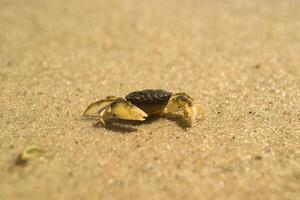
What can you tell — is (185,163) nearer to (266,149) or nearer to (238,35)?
(266,149)

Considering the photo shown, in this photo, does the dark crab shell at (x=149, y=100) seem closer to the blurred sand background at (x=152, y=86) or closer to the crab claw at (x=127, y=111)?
the crab claw at (x=127, y=111)

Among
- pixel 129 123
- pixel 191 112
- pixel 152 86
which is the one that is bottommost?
pixel 129 123

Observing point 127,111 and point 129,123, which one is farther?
point 129,123

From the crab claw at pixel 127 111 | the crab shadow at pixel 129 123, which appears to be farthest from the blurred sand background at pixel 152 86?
the crab claw at pixel 127 111

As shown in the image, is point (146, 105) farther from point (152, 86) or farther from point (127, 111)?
point (152, 86)

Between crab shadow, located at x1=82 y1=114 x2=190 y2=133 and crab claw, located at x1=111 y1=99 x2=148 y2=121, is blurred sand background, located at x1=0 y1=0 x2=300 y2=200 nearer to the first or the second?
crab shadow, located at x1=82 y1=114 x2=190 y2=133

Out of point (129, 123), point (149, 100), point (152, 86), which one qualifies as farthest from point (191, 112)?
point (152, 86)
